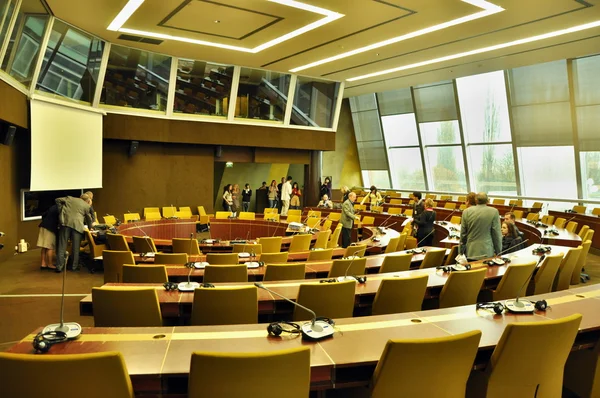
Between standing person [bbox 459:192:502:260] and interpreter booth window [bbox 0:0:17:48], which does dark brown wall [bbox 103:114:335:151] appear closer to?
interpreter booth window [bbox 0:0:17:48]

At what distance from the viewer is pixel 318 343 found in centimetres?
258

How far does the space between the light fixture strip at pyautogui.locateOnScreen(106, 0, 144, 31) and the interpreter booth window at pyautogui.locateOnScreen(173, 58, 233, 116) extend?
3.31 meters

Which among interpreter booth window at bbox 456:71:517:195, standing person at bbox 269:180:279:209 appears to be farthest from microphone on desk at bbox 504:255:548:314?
standing person at bbox 269:180:279:209

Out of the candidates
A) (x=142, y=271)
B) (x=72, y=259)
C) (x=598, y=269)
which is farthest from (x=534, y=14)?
(x=72, y=259)

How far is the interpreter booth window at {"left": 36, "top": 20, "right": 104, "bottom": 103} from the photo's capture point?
10.4 meters

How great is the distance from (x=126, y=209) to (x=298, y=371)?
1314cm

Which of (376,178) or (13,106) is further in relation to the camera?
(376,178)

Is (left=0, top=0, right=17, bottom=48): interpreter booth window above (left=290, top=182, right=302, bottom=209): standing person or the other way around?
above

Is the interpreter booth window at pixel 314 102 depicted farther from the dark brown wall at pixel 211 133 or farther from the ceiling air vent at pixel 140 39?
the ceiling air vent at pixel 140 39

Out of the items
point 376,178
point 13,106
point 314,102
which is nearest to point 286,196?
point 314,102

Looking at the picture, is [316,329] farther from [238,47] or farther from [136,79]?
[136,79]

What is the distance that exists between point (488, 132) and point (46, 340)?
16.6m

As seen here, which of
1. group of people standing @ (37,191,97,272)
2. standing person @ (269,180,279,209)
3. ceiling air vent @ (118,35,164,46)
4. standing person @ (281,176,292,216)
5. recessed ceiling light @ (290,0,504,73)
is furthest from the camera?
standing person @ (269,180,279,209)

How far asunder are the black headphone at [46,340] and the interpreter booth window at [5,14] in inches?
271
